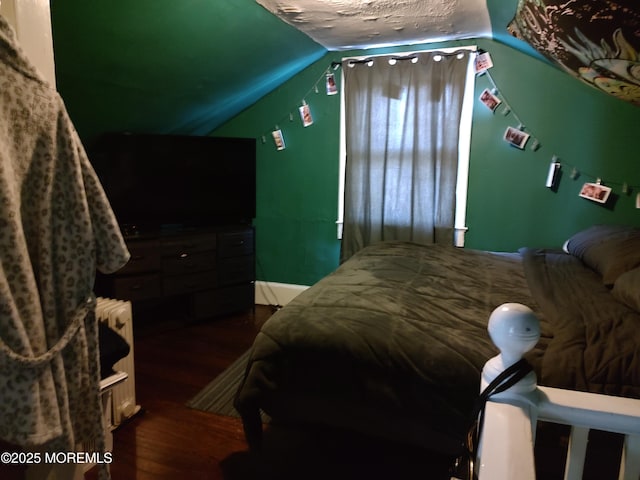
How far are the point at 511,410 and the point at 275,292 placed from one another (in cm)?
332

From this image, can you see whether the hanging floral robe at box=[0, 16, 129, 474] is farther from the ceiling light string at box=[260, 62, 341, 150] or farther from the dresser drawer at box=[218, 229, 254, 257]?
the ceiling light string at box=[260, 62, 341, 150]

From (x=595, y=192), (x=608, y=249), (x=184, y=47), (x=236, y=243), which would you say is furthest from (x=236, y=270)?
(x=595, y=192)

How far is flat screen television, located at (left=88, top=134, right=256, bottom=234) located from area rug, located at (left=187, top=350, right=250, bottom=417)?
1.32 metres

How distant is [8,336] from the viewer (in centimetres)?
89

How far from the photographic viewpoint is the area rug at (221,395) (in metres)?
2.14

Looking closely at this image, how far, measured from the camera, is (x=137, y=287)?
292 centimetres

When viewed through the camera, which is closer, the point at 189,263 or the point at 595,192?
the point at 595,192

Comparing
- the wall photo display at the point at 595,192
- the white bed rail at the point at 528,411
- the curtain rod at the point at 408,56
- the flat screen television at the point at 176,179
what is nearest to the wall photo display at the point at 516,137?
the wall photo display at the point at 595,192

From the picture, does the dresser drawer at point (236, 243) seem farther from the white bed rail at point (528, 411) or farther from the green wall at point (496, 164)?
the white bed rail at point (528, 411)

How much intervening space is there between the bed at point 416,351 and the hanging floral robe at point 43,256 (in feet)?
2.28

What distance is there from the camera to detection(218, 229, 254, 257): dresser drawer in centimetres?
334

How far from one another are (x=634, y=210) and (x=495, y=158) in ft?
3.21

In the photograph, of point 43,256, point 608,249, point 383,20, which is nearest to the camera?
point 43,256

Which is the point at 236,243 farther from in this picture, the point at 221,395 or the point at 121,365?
the point at 121,365
